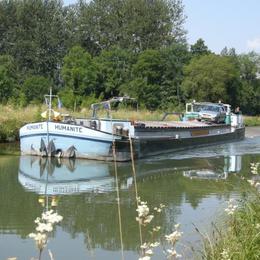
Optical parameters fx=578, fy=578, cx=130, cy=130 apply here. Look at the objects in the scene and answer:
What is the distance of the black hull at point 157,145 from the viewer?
17.0 m

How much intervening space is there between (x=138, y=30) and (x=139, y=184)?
4738 centimetres

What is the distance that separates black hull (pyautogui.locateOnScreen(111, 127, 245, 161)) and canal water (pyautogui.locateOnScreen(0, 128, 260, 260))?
18.4 inches

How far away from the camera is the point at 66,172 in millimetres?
14172

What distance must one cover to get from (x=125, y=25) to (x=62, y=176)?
47.1 m

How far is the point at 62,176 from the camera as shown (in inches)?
527

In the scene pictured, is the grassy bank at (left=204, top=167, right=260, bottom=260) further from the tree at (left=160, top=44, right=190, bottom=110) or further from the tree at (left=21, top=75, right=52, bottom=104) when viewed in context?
the tree at (left=160, top=44, right=190, bottom=110)

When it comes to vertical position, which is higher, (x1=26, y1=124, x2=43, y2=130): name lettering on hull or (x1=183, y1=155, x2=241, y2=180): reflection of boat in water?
(x1=26, y1=124, x2=43, y2=130): name lettering on hull

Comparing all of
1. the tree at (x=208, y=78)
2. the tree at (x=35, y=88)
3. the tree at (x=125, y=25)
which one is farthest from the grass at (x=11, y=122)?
the tree at (x=125, y=25)

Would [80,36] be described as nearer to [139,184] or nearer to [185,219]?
[139,184]

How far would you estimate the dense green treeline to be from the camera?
158ft

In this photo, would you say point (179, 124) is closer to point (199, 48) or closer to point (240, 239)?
point (240, 239)

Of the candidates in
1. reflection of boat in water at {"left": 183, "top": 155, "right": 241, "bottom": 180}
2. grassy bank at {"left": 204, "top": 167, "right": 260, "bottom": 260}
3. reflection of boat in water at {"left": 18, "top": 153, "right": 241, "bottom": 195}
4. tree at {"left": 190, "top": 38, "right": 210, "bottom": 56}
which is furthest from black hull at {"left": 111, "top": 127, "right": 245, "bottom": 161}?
tree at {"left": 190, "top": 38, "right": 210, "bottom": 56}

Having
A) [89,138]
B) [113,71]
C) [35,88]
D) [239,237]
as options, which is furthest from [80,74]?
[239,237]

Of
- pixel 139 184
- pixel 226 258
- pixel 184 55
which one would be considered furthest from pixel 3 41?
pixel 226 258
